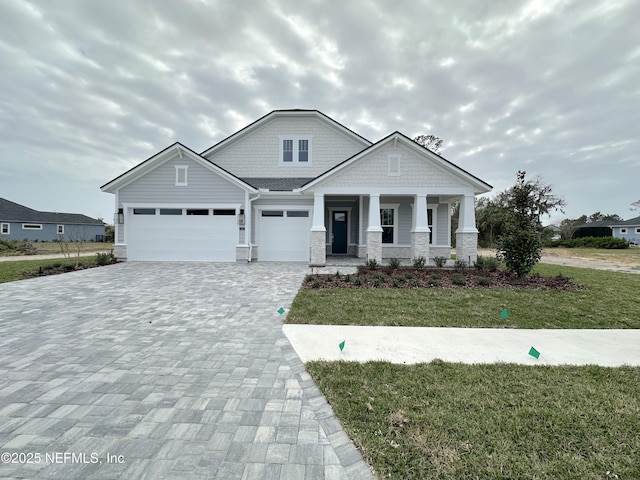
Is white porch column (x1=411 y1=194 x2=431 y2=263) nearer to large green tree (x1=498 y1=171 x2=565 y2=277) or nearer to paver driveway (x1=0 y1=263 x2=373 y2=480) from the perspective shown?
large green tree (x1=498 y1=171 x2=565 y2=277)

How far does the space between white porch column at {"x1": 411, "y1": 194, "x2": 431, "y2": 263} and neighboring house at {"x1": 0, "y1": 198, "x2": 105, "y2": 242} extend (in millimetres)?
37623

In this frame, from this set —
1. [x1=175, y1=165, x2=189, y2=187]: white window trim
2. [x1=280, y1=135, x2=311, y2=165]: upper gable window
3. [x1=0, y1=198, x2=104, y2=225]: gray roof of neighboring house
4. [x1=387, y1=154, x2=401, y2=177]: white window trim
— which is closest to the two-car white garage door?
[x1=175, y1=165, x2=189, y2=187]: white window trim

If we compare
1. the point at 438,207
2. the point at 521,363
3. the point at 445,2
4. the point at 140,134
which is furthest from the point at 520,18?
the point at 140,134

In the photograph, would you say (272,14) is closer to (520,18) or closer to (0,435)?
(520,18)

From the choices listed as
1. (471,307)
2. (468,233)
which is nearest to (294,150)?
(468,233)

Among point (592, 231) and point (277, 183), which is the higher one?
point (277, 183)

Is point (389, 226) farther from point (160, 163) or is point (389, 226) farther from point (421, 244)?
point (160, 163)

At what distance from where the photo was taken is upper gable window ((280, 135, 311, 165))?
52.6ft

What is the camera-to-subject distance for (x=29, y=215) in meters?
36.3

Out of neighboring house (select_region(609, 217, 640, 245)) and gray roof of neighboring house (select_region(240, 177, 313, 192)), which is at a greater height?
gray roof of neighboring house (select_region(240, 177, 313, 192))

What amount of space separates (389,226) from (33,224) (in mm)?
46691

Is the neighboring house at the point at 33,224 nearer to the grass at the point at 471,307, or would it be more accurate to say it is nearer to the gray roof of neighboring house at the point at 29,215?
the gray roof of neighboring house at the point at 29,215

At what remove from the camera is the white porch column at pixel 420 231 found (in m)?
12.3

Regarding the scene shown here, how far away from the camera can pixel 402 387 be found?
2.98m
